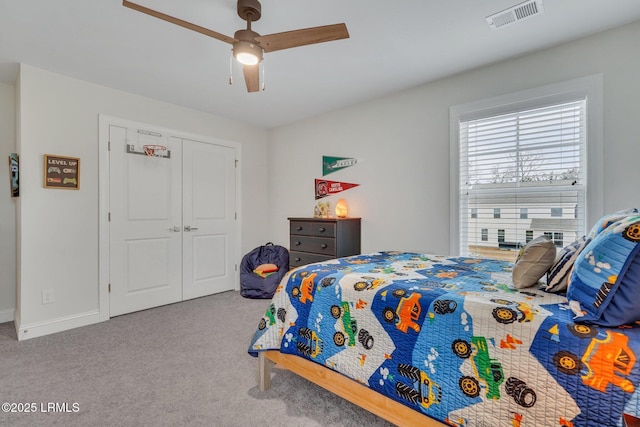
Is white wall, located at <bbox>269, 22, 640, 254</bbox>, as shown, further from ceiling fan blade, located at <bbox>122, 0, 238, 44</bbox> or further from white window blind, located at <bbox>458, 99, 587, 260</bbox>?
ceiling fan blade, located at <bbox>122, 0, 238, 44</bbox>

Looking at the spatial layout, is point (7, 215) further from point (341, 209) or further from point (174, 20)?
point (341, 209)

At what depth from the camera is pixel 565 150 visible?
2.37m

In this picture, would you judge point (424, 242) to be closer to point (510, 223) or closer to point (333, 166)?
point (510, 223)

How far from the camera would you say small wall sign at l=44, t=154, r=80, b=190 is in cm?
277

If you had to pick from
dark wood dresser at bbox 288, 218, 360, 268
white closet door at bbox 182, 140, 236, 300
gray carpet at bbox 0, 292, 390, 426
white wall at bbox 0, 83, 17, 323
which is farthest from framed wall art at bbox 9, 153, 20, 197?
dark wood dresser at bbox 288, 218, 360, 268

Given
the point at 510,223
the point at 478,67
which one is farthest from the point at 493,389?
the point at 478,67

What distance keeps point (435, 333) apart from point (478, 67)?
253 centimetres

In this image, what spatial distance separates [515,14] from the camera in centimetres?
197

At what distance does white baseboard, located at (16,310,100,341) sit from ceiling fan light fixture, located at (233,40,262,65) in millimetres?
2934

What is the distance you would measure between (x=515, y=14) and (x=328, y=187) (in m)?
2.49

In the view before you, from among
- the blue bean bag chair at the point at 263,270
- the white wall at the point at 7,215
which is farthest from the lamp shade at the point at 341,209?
the white wall at the point at 7,215

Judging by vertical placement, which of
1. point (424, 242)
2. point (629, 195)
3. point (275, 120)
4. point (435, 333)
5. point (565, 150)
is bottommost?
point (435, 333)

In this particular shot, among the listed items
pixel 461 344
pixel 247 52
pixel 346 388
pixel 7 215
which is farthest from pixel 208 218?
pixel 461 344

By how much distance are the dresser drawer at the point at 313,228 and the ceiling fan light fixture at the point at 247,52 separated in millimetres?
1849
